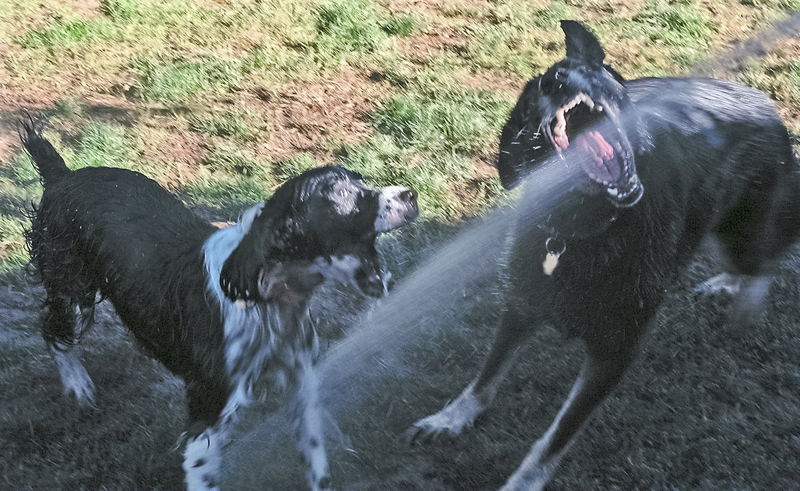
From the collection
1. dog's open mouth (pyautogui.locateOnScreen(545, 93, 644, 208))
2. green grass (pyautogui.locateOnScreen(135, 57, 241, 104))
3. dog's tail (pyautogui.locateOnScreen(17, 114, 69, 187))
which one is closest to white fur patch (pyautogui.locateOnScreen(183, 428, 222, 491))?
dog's tail (pyautogui.locateOnScreen(17, 114, 69, 187))

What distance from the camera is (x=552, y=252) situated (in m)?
3.01

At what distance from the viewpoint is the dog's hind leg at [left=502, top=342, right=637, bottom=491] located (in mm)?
3145

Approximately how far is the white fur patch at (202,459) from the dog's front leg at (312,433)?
338mm

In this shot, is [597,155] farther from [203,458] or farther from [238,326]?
[203,458]

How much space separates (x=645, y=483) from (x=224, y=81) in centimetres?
385

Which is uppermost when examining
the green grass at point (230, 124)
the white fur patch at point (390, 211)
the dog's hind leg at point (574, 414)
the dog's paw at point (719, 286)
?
the white fur patch at point (390, 211)

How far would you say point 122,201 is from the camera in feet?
10.5

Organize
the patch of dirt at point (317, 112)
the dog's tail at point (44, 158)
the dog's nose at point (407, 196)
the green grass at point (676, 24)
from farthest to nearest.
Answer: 1. the green grass at point (676, 24)
2. the patch of dirt at point (317, 112)
3. the dog's tail at point (44, 158)
4. the dog's nose at point (407, 196)

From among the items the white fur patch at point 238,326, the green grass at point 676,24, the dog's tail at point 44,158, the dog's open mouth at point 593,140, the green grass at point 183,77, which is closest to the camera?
the dog's open mouth at point 593,140

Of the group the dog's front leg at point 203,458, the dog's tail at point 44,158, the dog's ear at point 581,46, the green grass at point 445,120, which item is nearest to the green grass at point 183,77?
the green grass at point 445,120

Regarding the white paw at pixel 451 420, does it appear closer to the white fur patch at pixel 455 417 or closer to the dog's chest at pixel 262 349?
the white fur patch at pixel 455 417

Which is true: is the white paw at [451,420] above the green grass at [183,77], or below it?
below

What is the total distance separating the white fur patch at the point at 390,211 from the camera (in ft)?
8.66

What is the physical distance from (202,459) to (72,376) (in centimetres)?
95
